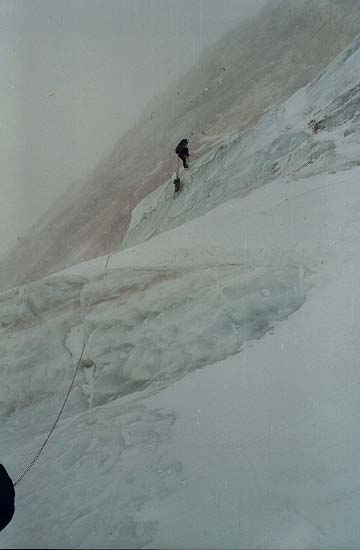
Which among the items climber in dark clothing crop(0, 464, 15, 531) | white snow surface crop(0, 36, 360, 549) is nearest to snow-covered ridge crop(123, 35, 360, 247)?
white snow surface crop(0, 36, 360, 549)

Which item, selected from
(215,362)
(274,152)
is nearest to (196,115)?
(274,152)

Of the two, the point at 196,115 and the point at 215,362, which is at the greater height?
the point at 196,115

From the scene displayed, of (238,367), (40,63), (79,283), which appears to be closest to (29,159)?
(40,63)

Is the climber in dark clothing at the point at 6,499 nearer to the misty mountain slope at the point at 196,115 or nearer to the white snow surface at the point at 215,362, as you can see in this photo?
the white snow surface at the point at 215,362

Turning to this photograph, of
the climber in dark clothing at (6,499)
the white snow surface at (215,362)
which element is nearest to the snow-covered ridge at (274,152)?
the white snow surface at (215,362)

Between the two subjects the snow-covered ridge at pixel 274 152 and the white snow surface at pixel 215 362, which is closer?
the white snow surface at pixel 215 362

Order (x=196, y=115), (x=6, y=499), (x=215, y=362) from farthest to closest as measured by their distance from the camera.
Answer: (x=196, y=115) < (x=215, y=362) < (x=6, y=499)

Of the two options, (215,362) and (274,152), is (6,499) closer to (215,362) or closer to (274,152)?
(215,362)

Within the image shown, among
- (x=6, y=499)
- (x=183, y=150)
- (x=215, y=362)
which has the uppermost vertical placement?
(x=183, y=150)
